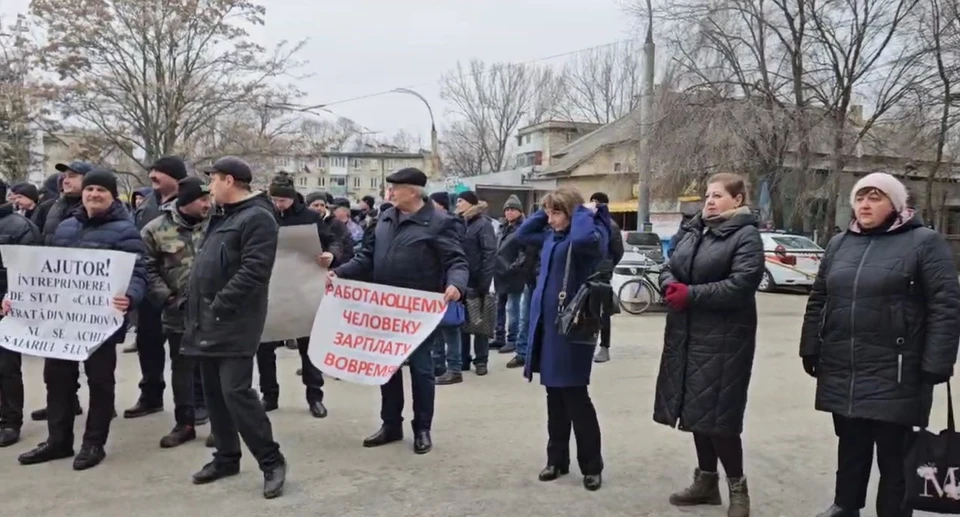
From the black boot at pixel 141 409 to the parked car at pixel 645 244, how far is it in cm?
1192

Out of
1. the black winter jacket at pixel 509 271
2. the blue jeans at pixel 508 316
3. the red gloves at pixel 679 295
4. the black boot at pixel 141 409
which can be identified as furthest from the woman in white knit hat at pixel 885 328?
the blue jeans at pixel 508 316

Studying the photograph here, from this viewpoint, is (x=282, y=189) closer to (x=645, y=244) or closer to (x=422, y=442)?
(x=422, y=442)

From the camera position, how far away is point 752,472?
5363mm

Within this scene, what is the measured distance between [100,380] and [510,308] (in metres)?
5.48

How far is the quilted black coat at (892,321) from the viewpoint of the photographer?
12.8 feet

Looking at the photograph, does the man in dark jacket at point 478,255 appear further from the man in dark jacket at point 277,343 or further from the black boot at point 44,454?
the black boot at point 44,454

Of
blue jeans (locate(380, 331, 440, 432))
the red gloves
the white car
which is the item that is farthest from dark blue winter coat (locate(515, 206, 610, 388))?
the white car

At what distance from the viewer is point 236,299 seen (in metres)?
4.62

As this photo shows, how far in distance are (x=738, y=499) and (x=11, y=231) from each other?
16.6 feet

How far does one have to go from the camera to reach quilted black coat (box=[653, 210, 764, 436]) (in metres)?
4.20

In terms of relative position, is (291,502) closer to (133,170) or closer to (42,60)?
(42,60)

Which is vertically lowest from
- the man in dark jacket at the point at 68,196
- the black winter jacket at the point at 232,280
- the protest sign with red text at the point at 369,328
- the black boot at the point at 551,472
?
the black boot at the point at 551,472

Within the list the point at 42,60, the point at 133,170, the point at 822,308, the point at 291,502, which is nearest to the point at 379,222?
the point at 291,502

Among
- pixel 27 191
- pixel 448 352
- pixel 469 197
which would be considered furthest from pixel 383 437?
pixel 27 191
